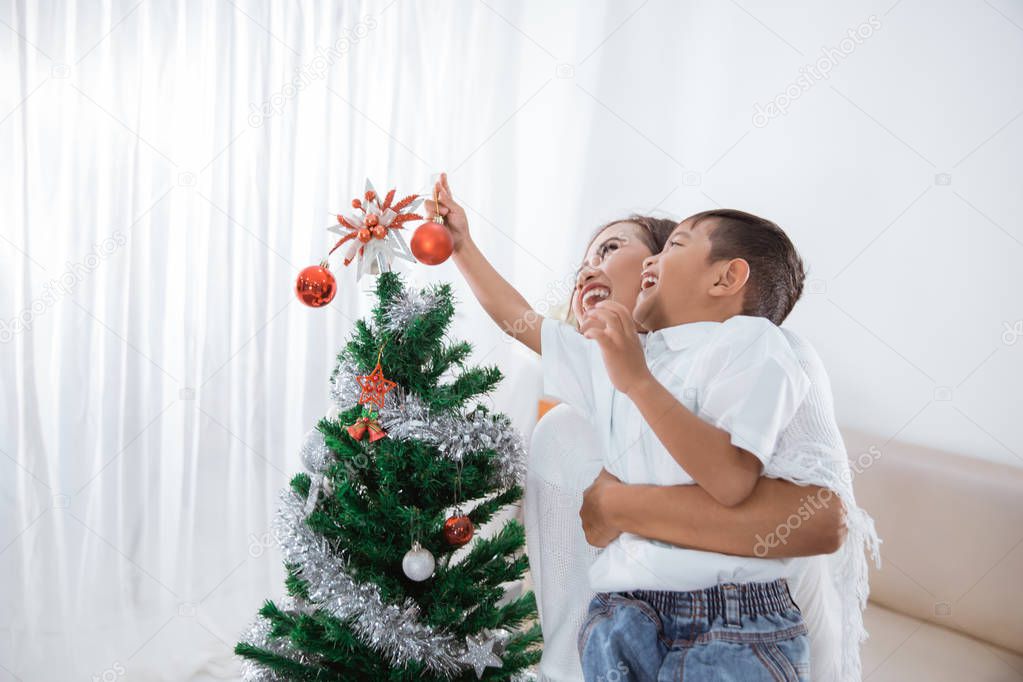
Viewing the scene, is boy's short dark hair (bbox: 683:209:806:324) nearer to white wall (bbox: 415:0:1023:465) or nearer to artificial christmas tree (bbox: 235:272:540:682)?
artificial christmas tree (bbox: 235:272:540:682)

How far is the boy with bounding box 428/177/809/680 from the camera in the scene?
0.95m

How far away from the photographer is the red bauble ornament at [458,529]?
105cm

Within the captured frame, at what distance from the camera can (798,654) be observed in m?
0.97

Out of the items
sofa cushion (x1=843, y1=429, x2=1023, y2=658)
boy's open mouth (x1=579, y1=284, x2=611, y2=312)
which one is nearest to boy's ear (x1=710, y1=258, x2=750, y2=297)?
boy's open mouth (x1=579, y1=284, x2=611, y2=312)

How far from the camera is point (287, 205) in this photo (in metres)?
2.40

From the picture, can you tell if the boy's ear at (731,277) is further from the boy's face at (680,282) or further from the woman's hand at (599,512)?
the woman's hand at (599,512)

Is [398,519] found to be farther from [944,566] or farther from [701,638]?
[944,566]

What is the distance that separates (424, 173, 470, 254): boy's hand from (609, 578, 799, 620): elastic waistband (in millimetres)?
555

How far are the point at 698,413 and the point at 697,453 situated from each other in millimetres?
80

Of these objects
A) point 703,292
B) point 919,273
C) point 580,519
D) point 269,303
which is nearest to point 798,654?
point 580,519

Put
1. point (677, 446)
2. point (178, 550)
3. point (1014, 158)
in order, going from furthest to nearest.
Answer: point (178, 550)
point (1014, 158)
point (677, 446)

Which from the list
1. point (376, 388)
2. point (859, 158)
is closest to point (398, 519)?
point (376, 388)

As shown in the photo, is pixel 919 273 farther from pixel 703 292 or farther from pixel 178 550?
pixel 178 550

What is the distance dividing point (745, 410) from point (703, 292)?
231 millimetres
